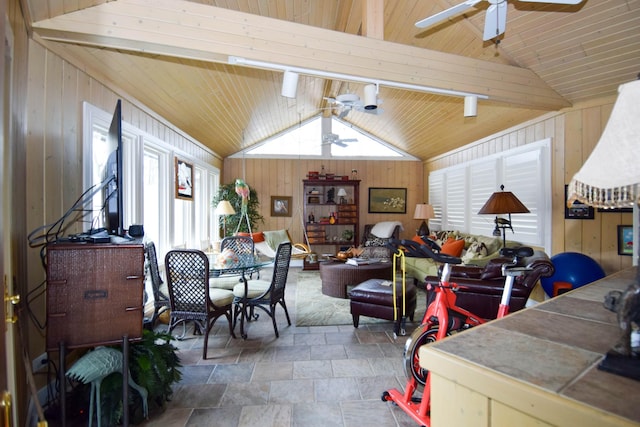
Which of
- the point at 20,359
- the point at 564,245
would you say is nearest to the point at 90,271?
the point at 20,359

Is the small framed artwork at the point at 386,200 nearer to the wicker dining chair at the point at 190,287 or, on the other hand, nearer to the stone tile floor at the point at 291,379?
the stone tile floor at the point at 291,379

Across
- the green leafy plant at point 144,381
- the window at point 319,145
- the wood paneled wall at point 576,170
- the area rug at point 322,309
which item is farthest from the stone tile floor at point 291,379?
the window at point 319,145

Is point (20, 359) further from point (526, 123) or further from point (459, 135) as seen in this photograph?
point (459, 135)

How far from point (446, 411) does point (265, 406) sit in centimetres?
176

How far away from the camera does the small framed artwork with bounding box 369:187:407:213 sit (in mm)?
8016

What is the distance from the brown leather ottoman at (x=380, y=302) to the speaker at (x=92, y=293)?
2274 mm

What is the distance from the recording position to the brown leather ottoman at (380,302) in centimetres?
333

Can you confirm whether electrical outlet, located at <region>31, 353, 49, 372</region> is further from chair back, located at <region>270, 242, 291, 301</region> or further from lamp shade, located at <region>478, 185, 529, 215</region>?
lamp shade, located at <region>478, 185, 529, 215</region>

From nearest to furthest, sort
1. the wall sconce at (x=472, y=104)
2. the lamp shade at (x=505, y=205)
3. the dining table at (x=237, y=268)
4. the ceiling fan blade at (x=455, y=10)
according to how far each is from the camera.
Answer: the ceiling fan blade at (x=455, y=10) → the dining table at (x=237, y=268) → the wall sconce at (x=472, y=104) → the lamp shade at (x=505, y=205)

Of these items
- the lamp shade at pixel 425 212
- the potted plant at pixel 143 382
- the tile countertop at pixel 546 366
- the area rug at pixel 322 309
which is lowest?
the area rug at pixel 322 309

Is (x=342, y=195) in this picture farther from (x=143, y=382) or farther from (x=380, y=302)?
(x=143, y=382)

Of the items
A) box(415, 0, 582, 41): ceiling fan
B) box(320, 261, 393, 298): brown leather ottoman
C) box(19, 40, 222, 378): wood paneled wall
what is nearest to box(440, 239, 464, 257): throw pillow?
box(320, 261, 393, 298): brown leather ottoman

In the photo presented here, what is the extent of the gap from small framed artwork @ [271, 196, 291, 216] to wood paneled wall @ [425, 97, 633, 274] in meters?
5.12

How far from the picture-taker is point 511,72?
11.1 feet
